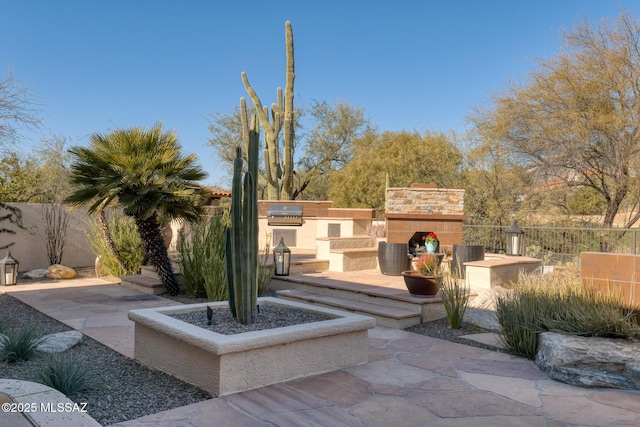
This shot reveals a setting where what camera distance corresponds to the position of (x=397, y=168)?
72.7 feet

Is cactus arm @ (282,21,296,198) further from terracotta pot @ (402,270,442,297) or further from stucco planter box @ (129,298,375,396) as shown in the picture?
stucco planter box @ (129,298,375,396)

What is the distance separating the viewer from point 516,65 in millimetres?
17188

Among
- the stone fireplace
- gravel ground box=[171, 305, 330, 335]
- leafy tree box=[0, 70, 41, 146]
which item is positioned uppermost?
leafy tree box=[0, 70, 41, 146]

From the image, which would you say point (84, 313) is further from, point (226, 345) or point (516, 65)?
point (516, 65)

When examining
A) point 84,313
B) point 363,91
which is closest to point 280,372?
point 84,313

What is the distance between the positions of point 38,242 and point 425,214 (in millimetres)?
9814

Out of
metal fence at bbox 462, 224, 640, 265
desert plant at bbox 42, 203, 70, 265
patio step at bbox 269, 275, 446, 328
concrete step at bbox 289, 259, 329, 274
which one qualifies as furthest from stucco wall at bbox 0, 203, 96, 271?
metal fence at bbox 462, 224, 640, 265

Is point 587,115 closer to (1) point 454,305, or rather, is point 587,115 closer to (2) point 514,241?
(2) point 514,241

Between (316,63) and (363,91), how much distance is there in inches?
204

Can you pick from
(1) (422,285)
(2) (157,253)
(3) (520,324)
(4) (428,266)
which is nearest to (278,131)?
(2) (157,253)

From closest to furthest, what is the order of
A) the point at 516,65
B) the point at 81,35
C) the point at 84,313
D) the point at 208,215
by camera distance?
the point at 84,313 → the point at 208,215 → the point at 81,35 → the point at 516,65

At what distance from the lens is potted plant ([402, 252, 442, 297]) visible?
6652 mm

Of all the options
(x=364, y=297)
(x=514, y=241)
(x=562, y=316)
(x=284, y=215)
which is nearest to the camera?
(x=562, y=316)

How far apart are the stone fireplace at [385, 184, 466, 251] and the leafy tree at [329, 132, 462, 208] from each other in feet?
30.1
